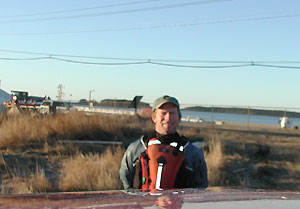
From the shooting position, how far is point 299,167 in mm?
10039

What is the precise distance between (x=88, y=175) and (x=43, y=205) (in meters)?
4.92

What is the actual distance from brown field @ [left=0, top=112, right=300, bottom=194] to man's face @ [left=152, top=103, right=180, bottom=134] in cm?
366

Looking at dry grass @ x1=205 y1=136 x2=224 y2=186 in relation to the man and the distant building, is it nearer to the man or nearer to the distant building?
the man

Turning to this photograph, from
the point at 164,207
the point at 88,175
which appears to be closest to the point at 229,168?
the point at 88,175

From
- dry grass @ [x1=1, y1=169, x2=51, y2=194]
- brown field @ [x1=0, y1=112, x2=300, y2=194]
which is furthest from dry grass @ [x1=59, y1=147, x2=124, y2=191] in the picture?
dry grass @ [x1=1, y1=169, x2=51, y2=194]

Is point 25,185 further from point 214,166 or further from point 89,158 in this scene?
point 214,166

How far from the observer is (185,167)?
266cm

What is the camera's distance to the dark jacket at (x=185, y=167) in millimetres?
2665

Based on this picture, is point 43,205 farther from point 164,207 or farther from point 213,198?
point 213,198

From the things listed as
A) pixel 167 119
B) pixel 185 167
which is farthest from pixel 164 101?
pixel 185 167

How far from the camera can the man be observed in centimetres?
259

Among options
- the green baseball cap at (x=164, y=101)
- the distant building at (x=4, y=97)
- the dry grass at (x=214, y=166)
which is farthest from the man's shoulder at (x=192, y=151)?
the distant building at (x=4, y=97)

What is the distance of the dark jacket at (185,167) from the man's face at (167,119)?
0.14 meters

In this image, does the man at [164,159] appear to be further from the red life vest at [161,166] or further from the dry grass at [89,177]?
the dry grass at [89,177]
